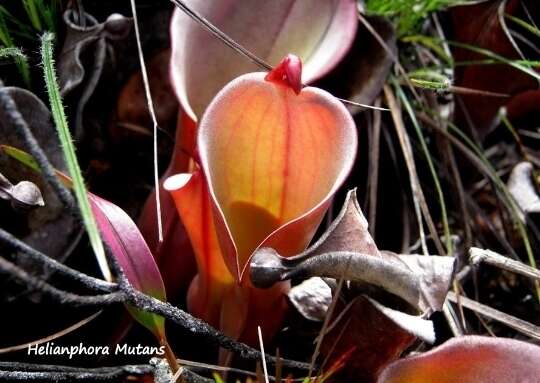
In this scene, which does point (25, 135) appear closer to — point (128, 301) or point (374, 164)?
point (128, 301)

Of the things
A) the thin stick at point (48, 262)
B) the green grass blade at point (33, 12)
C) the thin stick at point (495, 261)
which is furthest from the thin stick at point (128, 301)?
the green grass blade at point (33, 12)

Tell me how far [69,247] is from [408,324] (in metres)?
0.51

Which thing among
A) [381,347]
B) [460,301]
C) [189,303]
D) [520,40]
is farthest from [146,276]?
[520,40]

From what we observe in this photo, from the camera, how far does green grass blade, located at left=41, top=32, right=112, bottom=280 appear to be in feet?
1.77

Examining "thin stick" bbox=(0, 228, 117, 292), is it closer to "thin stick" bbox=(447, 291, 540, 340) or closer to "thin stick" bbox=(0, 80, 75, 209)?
"thin stick" bbox=(0, 80, 75, 209)

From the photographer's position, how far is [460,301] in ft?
3.05

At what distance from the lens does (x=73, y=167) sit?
23.8 inches

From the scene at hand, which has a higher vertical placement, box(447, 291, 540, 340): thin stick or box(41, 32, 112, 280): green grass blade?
box(41, 32, 112, 280): green grass blade

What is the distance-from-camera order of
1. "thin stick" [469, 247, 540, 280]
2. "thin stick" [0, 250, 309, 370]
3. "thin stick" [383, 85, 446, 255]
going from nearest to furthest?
"thin stick" [0, 250, 309, 370] < "thin stick" [469, 247, 540, 280] < "thin stick" [383, 85, 446, 255]

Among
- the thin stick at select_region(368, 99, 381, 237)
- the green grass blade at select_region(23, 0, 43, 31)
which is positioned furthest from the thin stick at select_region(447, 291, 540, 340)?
the green grass blade at select_region(23, 0, 43, 31)

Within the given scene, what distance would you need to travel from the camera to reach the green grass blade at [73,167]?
1.77 ft

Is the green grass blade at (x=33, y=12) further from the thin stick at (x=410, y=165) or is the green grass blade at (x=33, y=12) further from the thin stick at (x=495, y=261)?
the thin stick at (x=495, y=261)

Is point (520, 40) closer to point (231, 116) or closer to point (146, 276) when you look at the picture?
point (231, 116)

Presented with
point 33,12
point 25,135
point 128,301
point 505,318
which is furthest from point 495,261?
point 33,12
